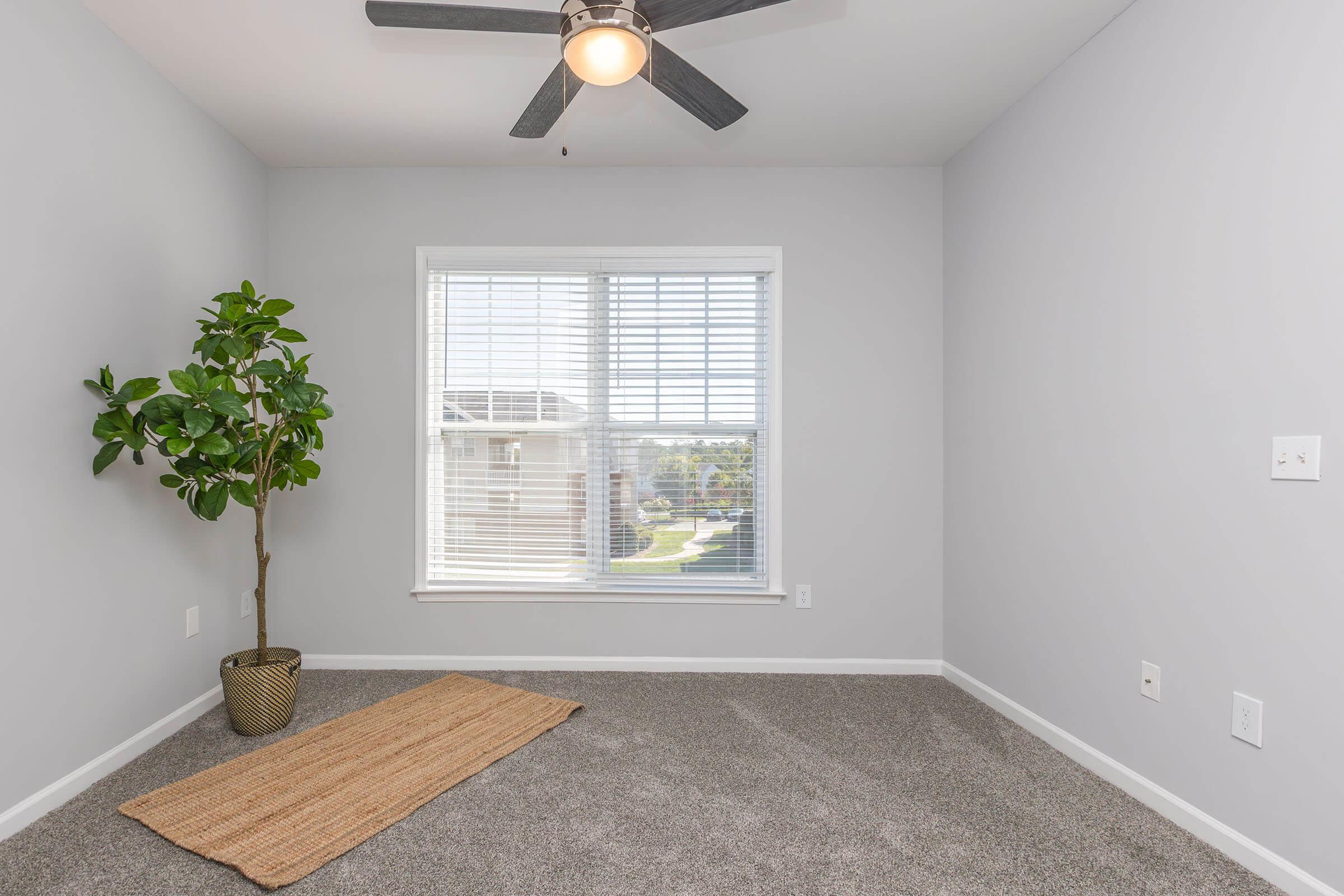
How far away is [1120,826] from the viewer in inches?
78.0

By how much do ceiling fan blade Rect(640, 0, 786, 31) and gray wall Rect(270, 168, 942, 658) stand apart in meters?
1.69

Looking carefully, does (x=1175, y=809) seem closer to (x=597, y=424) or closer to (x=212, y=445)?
(x=597, y=424)

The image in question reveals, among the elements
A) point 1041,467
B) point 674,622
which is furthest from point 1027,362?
point 674,622

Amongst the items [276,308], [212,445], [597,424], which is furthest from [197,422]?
[597,424]

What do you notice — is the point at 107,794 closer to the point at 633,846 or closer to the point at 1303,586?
the point at 633,846

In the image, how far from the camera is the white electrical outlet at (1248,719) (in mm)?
1771

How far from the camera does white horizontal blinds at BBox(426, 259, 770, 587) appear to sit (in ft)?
11.3

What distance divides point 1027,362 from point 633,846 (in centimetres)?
224

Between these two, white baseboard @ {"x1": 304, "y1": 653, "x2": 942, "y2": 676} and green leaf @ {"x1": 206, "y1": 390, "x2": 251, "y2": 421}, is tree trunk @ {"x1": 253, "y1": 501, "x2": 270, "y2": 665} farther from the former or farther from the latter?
white baseboard @ {"x1": 304, "y1": 653, "x2": 942, "y2": 676}

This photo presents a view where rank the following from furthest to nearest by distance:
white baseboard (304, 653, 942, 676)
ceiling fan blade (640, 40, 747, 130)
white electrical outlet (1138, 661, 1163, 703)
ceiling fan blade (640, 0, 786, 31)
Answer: white baseboard (304, 653, 942, 676)
white electrical outlet (1138, 661, 1163, 703)
ceiling fan blade (640, 40, 747, 130)
ceiling fan blade (640, 0, 786, 31)

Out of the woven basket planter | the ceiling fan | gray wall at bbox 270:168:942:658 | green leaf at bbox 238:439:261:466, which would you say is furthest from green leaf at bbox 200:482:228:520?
the ceiling fan

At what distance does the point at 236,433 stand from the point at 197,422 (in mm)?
230

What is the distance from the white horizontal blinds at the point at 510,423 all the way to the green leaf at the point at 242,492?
3.29ft

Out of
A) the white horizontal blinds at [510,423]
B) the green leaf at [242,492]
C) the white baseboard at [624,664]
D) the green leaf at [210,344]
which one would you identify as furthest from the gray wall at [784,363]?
the green leaf at [210,344]
